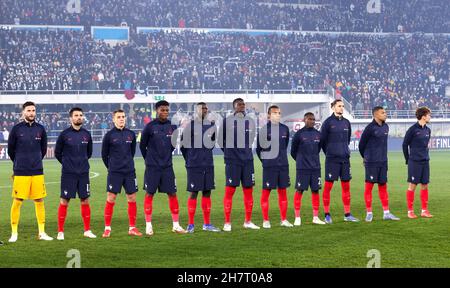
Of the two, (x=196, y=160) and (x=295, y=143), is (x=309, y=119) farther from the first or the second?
(x=196, y=160)

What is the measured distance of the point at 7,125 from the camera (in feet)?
144

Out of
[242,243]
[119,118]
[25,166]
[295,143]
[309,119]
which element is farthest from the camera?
[295,143]

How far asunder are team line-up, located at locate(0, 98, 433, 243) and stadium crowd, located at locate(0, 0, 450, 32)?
139 ft

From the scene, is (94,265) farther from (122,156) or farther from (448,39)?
(448,39)

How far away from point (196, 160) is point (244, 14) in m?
47.5

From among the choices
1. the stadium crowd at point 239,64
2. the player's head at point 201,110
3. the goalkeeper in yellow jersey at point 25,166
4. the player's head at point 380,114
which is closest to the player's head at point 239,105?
the player's head at point 201,110

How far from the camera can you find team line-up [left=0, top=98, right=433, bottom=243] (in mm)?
12305

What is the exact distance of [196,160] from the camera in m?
13.2

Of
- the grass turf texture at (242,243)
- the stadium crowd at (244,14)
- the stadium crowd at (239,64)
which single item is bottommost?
the grass turf texture at (242,243)

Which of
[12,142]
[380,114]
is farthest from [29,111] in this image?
[380,114]

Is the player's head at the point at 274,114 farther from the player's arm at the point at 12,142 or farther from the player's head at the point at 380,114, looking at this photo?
the player's arm at the point at 12,142

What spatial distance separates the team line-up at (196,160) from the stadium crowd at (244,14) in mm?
42316

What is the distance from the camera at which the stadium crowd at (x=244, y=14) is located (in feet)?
178

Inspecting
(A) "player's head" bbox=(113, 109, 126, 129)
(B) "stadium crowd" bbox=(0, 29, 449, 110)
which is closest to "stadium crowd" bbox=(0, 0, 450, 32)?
(B) "stadium crowd" bbox=(0, 29, 449, 110)
